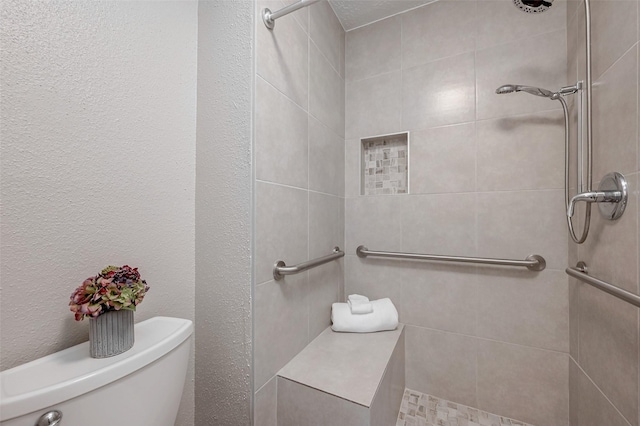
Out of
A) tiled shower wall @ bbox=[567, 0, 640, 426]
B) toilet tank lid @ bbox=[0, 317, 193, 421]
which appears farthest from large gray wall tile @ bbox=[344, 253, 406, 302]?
toilet tank lid @ bbox=[0, 317, 193, 421]

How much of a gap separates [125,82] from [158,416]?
→ 2.94 ft

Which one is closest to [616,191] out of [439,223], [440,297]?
[439,223]

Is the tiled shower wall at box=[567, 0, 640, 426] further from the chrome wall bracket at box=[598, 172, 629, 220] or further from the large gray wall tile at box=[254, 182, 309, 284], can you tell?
the large gray wall tile at box=[254, 182, 309, 284]

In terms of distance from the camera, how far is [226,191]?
2.84ft

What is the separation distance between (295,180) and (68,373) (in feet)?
2.68

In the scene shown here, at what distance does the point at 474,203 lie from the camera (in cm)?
121

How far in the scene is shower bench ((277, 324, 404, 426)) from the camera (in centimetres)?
82

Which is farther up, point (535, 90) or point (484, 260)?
point (535, 90)

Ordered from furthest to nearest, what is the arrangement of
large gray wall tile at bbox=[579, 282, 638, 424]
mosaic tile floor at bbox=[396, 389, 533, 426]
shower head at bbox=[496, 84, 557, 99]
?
mosaic tile floor at bbox=[396, 389, 533, 426] < shower head at bbox=[496, 84, 557, 99] < large gray wall tile at bbox=[579, 282, 638, 424]

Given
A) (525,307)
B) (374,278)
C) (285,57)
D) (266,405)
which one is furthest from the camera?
(374,278)

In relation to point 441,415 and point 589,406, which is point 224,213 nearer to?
point 441,415

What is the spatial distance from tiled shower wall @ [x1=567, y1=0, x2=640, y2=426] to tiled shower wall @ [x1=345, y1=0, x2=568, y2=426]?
11cm

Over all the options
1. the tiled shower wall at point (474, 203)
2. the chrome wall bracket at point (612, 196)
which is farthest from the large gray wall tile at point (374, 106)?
the chrome wall bracket at point (612, 196)

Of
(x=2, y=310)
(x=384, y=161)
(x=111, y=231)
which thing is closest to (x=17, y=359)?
(x=2, y=310)
